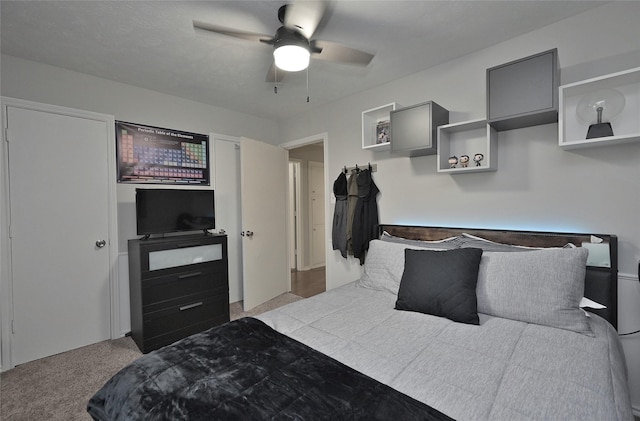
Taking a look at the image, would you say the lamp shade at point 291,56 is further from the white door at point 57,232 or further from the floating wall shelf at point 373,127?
the white door at point 57,232

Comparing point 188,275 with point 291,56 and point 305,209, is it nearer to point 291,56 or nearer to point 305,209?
point 291,56

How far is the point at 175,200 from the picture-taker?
113 inches

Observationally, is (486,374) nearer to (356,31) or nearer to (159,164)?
(356,31)

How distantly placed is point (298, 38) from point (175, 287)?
7.67ft

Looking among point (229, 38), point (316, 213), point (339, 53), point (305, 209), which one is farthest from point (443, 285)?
point (316, 213)

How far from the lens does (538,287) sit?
1.53 metres

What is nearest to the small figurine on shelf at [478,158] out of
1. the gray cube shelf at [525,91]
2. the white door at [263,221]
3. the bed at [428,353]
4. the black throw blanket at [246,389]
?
the gray cube shelf at [525,91]

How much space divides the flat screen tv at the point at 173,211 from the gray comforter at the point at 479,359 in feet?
5.69

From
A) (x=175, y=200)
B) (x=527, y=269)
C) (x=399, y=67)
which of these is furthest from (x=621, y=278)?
(x=175, y=200)

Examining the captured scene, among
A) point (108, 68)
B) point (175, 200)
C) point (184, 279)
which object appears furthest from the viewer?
point (175, 200)

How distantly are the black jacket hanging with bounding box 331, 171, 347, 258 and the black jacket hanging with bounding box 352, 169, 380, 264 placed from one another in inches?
7.8

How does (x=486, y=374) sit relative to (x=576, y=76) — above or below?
below

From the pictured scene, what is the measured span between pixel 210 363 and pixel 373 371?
0.66 m

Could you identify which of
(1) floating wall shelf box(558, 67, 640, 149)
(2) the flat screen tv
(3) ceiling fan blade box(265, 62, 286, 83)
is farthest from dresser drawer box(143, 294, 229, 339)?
(1) floating wall shelf box(558, 67, 640, 149)
